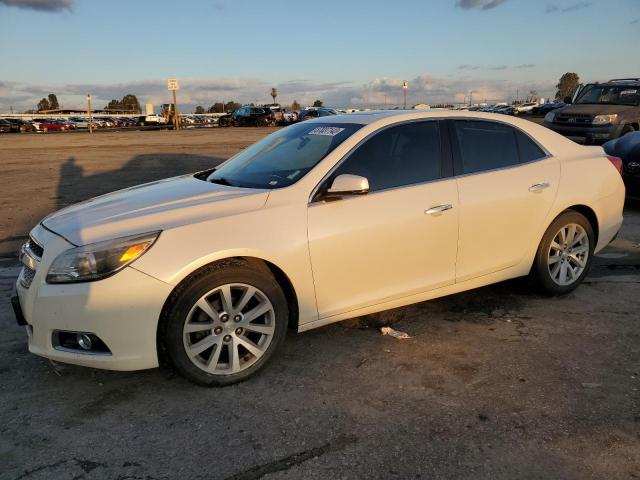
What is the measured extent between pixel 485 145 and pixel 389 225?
123 cm

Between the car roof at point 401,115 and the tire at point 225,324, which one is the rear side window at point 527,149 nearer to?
the car roof at point 401,115

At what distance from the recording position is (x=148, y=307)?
3002 millimetres

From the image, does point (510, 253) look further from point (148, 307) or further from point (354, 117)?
point (148, 307)

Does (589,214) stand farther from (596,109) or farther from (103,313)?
(596,109)

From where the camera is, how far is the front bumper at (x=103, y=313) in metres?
2.96

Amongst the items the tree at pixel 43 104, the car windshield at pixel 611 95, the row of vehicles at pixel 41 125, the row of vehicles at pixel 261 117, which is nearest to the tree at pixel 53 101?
the tree at pixel 43 104

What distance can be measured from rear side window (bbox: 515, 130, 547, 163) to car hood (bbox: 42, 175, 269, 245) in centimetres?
224

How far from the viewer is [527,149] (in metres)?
4.48


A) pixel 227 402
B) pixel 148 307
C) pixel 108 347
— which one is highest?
pixel 148 307

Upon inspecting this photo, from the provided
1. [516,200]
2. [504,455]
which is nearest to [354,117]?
[516,200]

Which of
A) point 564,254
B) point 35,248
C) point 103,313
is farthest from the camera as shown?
Result: point 564,254

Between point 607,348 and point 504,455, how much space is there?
62.8 inches

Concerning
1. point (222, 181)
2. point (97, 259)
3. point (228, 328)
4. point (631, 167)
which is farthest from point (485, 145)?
point (631, 167)

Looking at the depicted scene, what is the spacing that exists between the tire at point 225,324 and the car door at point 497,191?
5.00 ft
